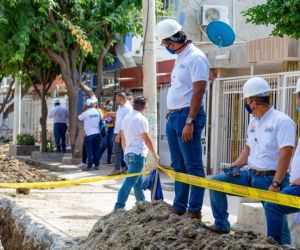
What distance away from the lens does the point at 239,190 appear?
573 centimetres

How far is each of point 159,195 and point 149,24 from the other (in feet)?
13.7

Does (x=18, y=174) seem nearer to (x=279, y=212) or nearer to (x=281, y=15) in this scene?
(x=281, y=15)

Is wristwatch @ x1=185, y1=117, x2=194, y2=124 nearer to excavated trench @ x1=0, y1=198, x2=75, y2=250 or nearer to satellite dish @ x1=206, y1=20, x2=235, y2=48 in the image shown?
excavated trench @ x1=0, y1=198, x2=75, y2=250

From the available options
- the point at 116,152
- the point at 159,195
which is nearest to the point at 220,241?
the point at 159,195

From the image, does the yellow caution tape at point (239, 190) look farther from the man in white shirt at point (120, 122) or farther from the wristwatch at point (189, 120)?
the man in white shirt at point (120, 122)

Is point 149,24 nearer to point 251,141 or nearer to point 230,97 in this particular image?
point 230,97

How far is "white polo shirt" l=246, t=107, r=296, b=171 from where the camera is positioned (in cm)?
564

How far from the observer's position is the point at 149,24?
1126 centimetres

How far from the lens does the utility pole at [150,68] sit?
1103 cm

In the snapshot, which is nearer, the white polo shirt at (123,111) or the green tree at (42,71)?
the white polo shirt at (123,111)

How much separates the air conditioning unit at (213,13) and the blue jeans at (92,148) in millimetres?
5226

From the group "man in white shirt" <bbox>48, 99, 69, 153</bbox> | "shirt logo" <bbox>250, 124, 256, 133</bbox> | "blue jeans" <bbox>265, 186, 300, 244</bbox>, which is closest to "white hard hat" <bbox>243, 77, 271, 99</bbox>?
"shirt logo" <bbox>250, 124, 256, 133</bbox>

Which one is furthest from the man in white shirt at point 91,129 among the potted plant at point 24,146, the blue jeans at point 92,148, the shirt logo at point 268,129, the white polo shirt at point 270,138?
the shirt logo at point 268,129

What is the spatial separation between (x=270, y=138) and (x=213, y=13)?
46.1 feet
